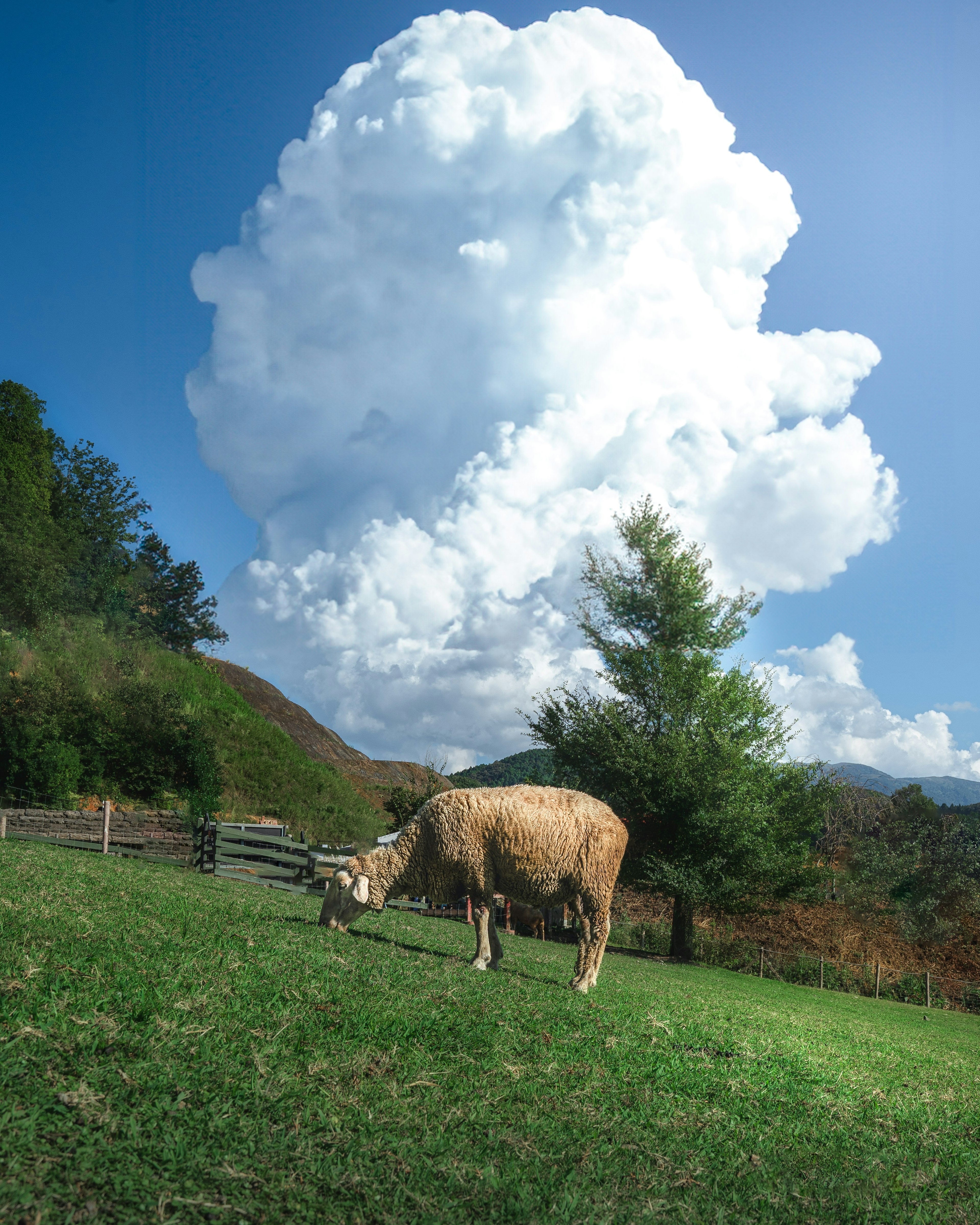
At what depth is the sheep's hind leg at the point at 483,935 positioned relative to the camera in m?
8.95

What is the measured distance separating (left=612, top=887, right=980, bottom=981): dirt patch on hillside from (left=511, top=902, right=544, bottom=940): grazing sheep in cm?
593

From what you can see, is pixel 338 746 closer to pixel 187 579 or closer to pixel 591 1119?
pixel 187 579

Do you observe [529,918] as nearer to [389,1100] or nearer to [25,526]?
[389,1100]

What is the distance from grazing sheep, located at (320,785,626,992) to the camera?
9242 mm

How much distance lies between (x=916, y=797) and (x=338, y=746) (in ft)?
155

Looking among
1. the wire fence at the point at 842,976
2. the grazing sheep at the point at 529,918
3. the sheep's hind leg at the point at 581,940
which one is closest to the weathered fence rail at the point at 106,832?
the grazing sheep at the point at 529,918

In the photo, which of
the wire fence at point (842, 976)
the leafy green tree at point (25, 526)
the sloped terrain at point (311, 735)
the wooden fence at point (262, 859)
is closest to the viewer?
the wooden fence at point (262, 859)

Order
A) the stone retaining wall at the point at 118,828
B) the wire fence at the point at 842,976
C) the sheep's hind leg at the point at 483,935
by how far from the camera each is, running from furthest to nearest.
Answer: the wire fence at the point at 842,976
the stone retaining wall at the point at 118,828
the sheep's hind leg at the point at 483,935

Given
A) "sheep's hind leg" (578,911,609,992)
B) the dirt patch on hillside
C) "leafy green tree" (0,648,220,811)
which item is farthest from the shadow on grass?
"leafy green tree" (0,648,220,811)

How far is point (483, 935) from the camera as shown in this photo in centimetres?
907

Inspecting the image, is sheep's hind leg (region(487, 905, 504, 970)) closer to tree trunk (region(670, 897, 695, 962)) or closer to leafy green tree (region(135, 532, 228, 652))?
tree trunk (region(670, 897, 695, 962))

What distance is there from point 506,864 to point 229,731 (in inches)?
1337

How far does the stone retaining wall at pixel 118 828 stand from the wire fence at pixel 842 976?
14.9m

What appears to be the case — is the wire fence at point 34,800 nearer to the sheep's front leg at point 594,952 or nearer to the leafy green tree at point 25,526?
the leafy green tree at point 25,526
